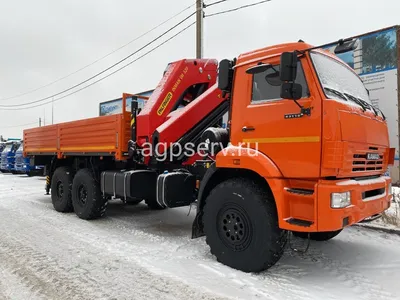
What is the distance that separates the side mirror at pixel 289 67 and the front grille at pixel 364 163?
3.50 feet

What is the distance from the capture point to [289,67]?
11.3ft

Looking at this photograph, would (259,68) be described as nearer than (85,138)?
Yes

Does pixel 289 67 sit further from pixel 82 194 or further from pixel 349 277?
pixel 82 194

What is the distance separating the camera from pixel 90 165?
7.33 m

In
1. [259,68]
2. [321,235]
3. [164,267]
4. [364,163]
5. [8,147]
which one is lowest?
[164,267]

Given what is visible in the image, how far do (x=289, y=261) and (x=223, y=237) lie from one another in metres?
0.95

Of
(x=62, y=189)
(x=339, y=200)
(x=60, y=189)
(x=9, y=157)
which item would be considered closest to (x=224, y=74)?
(x=339, y=200)

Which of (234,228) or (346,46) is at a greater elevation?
(346,46)

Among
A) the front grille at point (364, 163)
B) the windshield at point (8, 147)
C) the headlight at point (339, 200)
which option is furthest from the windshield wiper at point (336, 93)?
the windshield at point (8, 147)

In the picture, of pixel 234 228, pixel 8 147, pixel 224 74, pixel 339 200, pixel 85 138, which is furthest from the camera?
pixel 8 147

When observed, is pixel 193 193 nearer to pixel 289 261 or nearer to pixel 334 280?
pixel 289 261

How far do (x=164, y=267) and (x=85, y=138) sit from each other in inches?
155

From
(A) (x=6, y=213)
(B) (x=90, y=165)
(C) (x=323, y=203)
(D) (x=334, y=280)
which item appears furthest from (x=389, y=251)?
(A) (x=6, y=213)

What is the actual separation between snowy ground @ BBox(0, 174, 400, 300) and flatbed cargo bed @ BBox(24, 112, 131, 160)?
4.93 ft
